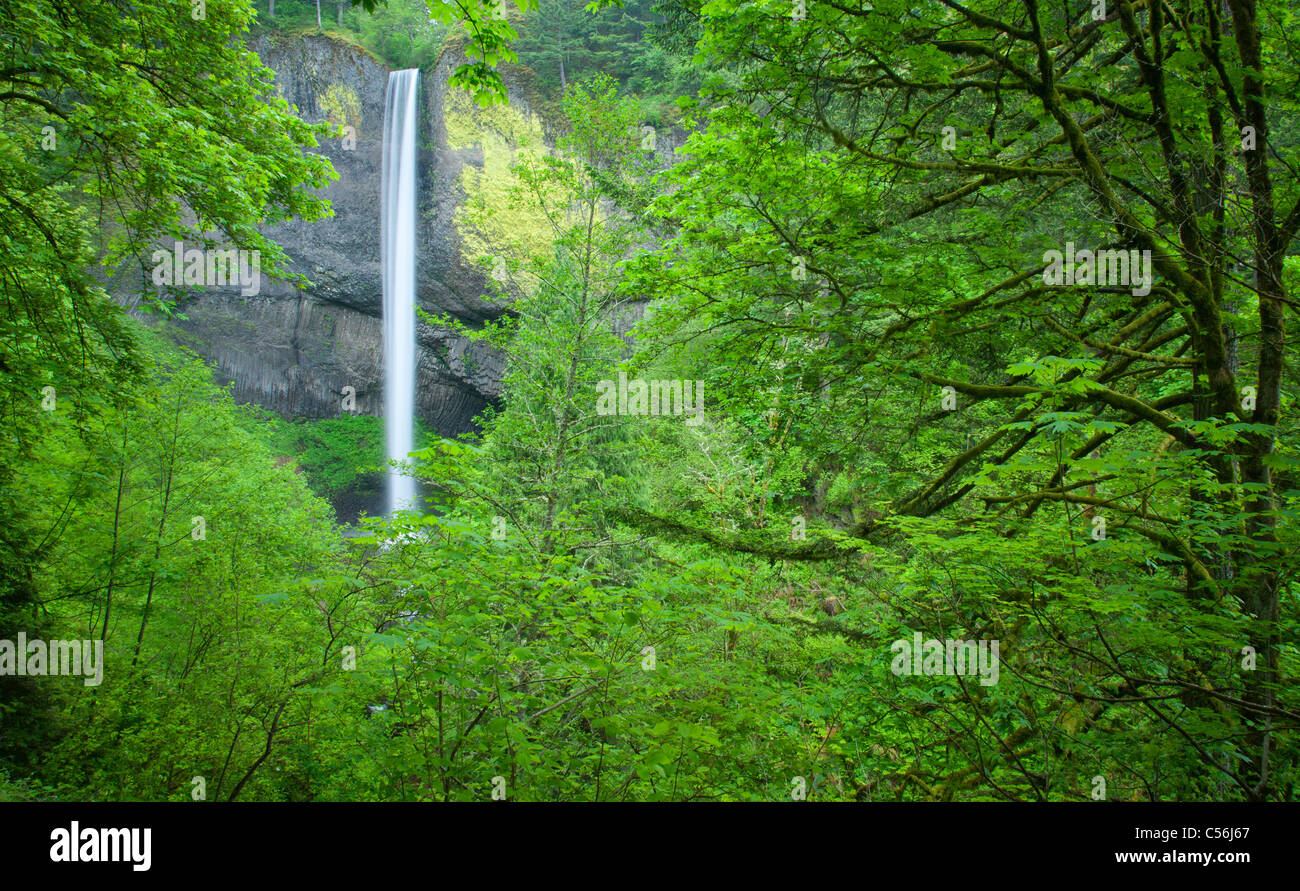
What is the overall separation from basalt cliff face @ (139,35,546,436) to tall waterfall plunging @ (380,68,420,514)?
0.49m

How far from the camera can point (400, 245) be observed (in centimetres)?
2947

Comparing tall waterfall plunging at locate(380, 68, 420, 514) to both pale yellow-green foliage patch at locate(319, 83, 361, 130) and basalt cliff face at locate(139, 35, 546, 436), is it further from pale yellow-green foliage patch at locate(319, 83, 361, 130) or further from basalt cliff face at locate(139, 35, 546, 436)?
→ pale yellow-green foliage patch at locate(319, 83, 361, 130)

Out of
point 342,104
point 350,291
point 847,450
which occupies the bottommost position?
point 847,450

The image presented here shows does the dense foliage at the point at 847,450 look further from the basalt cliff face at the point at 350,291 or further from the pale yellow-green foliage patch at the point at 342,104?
the pale yellow-green foliage patch at the point at 342,104

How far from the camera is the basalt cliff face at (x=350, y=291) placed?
28719mm

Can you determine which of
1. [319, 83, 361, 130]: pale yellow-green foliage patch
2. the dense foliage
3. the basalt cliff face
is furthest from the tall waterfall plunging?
the dense foliage

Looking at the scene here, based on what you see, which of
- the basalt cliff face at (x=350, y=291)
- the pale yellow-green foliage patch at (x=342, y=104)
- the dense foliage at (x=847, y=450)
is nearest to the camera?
the dense foliage at (x=847, y=450)

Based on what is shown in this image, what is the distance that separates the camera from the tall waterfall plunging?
96.7 feet

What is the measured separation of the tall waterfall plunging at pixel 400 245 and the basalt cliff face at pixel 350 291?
1.60 feet

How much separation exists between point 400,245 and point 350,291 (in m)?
3.95

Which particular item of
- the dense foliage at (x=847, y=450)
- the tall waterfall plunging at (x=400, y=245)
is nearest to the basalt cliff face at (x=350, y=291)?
the tall waterfall plunging at (x=400, y=245)

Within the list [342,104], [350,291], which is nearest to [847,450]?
[350,291]

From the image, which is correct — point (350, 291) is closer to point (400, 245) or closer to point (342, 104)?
point (400, 245)
